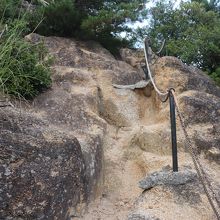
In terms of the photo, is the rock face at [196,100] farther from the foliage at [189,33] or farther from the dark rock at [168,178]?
the foliage at [189,33]

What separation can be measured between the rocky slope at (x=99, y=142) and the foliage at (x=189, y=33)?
73.6 inches

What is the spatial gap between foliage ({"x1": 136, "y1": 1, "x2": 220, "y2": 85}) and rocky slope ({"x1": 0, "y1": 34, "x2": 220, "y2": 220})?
6.14ft

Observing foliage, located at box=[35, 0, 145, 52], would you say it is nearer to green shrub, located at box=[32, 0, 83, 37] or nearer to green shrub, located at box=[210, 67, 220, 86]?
green shrub, located at box=[32, 0, 83, 37]

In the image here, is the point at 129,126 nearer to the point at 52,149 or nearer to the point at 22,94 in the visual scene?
the point at 22,94

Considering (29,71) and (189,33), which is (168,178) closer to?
(29,71)

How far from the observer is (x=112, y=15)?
8.68 meters

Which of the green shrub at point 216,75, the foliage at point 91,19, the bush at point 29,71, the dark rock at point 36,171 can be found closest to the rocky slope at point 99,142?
the dark rock at point 36,171

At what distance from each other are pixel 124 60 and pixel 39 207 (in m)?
6.89

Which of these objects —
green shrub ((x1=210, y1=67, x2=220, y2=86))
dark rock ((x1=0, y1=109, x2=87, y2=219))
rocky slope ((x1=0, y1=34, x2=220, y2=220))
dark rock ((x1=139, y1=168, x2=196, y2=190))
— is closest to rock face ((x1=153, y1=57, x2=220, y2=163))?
rocky slope ((x1=0, y1=34, x2=220, y2=220))

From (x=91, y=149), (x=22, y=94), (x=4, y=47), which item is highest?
(x=4, y=47)

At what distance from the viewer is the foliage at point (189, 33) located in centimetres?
1085

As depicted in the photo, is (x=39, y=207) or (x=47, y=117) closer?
(x=39, y=207)

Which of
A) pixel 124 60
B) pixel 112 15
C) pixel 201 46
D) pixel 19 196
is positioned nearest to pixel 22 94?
pixel 19 196

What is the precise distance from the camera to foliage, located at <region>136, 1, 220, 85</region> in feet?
35.6
